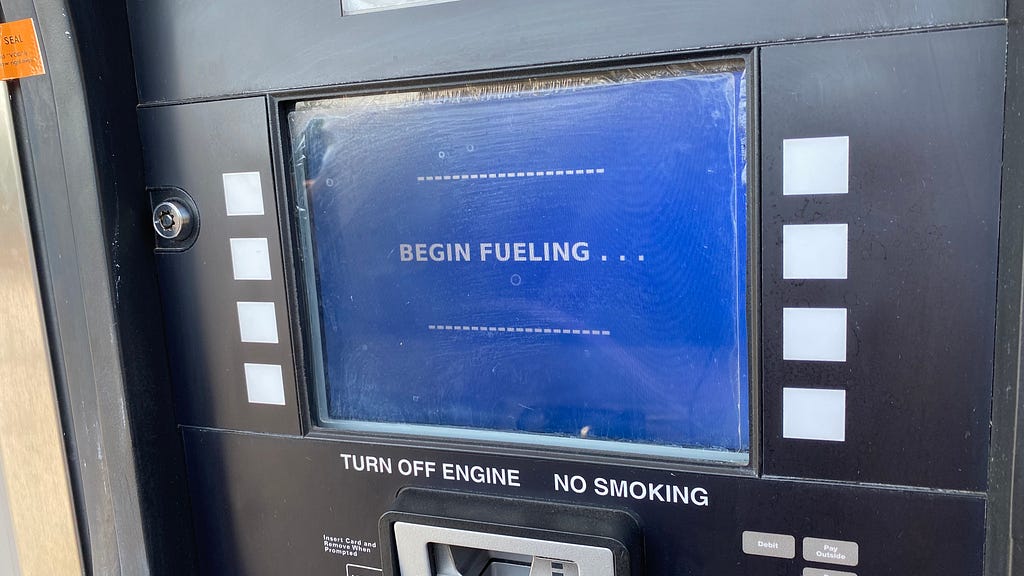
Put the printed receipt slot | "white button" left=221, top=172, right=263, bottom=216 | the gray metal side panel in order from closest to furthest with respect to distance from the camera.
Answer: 1. the gray metal side panel
2. the printed receipt slot
3. "white button" left=221, top=172, right=263, bottom=216

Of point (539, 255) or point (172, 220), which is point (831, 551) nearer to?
point (539, 255)

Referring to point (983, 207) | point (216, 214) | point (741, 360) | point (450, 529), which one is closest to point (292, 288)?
point (216, 214)

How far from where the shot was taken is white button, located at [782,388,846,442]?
32.8 inches

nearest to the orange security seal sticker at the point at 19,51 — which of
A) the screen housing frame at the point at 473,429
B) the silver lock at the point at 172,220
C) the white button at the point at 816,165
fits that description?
the silver lock at the point at 172,220

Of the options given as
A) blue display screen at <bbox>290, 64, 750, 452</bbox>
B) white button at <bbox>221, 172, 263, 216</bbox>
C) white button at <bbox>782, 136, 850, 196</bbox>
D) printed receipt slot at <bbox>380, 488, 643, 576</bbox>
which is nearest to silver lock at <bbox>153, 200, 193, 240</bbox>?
white button at <bbox>221, 172, 263, 216</bbox>

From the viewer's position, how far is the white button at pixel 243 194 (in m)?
1.03

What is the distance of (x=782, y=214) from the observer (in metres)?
0.81

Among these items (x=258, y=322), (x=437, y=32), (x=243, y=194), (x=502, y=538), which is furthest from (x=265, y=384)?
(x=437, y=32)

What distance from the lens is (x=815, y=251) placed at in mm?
812

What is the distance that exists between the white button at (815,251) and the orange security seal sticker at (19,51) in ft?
3.17

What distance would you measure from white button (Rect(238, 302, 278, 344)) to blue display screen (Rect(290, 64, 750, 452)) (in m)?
0.06

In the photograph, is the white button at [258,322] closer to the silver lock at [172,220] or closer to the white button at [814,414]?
the silver lock at [172,220]

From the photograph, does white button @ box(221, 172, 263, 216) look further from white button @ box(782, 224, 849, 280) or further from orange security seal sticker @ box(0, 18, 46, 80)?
white button @ box(782, 224, 849, 280)

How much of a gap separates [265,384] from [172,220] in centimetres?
26
